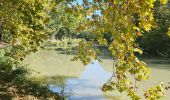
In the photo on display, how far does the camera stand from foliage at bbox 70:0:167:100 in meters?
4.80

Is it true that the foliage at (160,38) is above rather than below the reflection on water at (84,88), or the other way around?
above

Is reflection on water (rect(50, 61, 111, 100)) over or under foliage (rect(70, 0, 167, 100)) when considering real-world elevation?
under

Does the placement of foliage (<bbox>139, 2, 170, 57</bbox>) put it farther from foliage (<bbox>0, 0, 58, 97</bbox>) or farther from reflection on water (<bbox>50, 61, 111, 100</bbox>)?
foliage (<bbox>0, 0, 58, 97</bbox>)

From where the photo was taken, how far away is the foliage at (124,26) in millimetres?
4805

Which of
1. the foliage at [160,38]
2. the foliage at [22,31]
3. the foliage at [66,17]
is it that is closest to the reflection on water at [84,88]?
the foliage at [22,31]

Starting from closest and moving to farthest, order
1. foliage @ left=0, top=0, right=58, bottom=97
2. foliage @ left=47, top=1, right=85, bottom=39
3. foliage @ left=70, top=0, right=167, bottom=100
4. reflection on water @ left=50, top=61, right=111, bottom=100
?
foliage @ left=70, top=0, right=167, bottom=100, foliage @ left=47, top=1, right=85, bottom=39, foliage @ left=0, top=0, right=58, bottom=97, reflection on water @ left=50, top=61, right=111, bottom=100

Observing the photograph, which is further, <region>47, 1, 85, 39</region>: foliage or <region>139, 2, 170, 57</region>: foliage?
<region>139, 2, 170, 57</region>: foliage

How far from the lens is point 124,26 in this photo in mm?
4848

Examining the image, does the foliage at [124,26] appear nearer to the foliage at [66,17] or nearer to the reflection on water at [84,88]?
the foliage at [66,17]

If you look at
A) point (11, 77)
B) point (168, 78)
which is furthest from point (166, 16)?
point (11, 77)

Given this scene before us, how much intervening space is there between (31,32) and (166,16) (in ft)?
123

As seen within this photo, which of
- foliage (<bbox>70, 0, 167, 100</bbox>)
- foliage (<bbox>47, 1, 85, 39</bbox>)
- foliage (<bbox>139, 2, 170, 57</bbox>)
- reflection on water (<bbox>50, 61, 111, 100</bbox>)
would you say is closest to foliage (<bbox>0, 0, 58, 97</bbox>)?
foliage (<bbox>47, 1, 85, 39</bbox>)

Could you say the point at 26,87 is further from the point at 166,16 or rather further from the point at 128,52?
the point at 166,16

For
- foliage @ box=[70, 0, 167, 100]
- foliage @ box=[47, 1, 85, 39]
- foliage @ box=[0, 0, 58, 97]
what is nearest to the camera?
foliage @ box=[70, 0, 167, 100]
